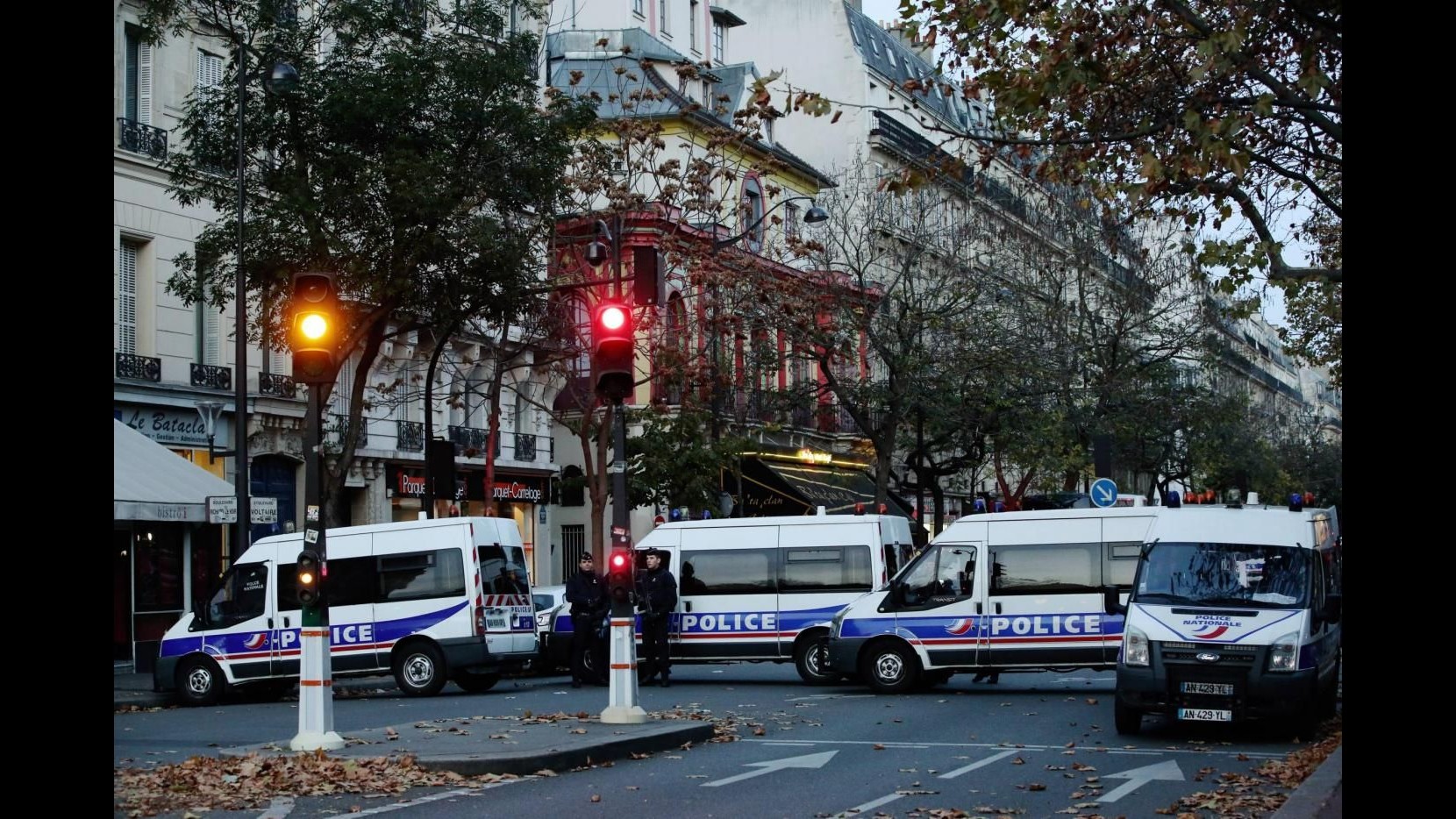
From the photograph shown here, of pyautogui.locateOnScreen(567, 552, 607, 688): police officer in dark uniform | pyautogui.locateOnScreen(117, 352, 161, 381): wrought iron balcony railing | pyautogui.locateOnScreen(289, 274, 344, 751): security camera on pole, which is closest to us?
pyautogui.locateOnScreen(289, 274, 344, 751): security camera on pole

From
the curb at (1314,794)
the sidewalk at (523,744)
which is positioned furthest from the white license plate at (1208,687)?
the curb at (1314,794)

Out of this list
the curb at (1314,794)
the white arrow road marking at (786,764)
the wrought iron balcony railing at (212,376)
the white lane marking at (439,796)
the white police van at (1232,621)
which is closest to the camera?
the curb at (1314,794)

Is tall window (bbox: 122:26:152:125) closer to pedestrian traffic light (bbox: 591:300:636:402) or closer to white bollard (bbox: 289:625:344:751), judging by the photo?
pedestrian traffic light (bbox: 591:300:636:402)

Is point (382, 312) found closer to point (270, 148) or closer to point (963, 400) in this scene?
point (270, 148)

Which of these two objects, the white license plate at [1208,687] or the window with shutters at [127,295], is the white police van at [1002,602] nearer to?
the white license plate at [1208,687]

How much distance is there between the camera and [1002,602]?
70.0 ft

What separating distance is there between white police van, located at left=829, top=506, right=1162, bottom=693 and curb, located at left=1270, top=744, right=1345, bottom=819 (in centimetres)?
877

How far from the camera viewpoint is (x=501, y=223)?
26375 mm

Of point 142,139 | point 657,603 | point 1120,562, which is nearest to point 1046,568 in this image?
point 1120,562

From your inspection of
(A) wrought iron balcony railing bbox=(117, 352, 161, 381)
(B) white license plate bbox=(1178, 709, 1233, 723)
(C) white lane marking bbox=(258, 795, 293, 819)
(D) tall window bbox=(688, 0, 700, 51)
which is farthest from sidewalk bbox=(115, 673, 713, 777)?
(D) tall window bbox=(688, 0, 700, 51)

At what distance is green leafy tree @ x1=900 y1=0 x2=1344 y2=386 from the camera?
41.0 ft

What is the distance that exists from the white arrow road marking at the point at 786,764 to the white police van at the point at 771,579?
29.0ft

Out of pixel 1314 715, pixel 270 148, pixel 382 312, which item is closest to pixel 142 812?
pixel 1314 715

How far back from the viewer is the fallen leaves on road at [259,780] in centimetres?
1151
